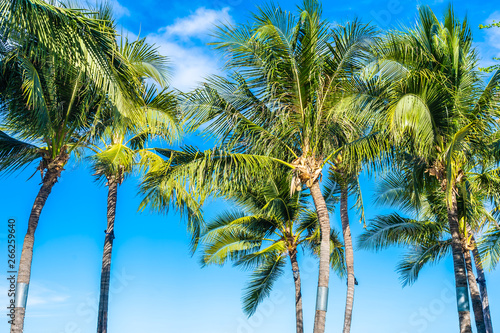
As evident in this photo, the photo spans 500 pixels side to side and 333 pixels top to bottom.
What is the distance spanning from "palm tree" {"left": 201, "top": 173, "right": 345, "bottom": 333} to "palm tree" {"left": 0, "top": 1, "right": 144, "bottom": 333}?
6.94 meters

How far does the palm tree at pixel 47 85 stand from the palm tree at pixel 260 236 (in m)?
6.94

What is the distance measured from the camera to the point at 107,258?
12812 mm

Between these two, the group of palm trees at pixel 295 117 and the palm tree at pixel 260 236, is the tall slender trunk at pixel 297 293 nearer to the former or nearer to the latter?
the palm tree at pixel 260 236

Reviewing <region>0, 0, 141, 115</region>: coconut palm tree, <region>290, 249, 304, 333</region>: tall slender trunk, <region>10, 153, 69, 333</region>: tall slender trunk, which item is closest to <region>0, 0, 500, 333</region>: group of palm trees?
<region>10, 153, 69, 333</region>: tall slender trunk

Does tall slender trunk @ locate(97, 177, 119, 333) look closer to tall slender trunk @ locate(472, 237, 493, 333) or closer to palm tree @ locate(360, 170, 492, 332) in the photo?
palm tree @ locate(360, 170, 492, 332)

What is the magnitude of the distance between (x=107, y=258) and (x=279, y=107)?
19.0 feet

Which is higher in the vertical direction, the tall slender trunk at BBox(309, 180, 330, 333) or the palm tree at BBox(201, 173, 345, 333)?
the palm tree at BBox(201, 173, 345, 333)

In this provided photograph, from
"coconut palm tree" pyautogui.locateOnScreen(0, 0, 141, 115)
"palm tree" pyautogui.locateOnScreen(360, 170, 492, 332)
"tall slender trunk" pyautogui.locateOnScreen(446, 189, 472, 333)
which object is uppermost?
Answer: "palm tree" pyautogui.locateOnScreen(360, 170, 492, 332)

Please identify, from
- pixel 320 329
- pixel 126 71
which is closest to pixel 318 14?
pixel 126 71

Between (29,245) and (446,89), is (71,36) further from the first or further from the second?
(446,89)

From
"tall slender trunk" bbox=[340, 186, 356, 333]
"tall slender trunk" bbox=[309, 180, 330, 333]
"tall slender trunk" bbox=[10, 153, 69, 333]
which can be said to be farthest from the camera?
"tall slender trunk" bbox=[340, 186, 356, 333]

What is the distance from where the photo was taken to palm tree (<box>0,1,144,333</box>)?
20.5 ft

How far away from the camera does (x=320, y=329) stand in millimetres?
9984

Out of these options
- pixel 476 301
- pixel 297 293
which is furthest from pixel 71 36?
pixel 297 293
